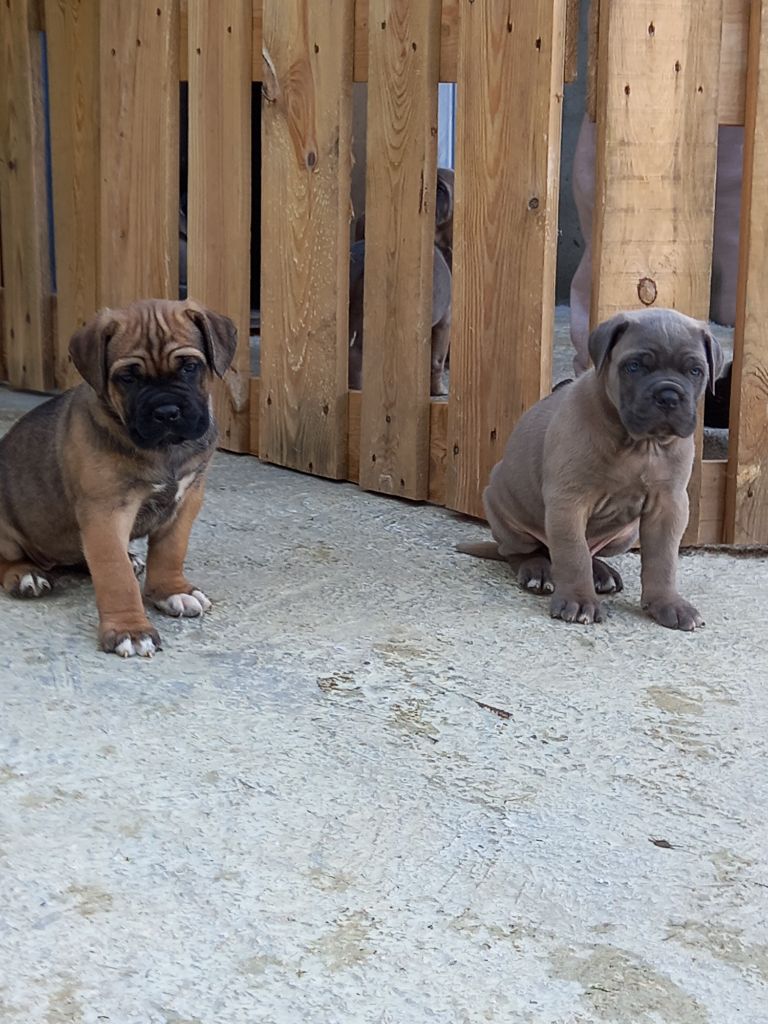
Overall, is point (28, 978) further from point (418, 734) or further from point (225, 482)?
point (225, 482)

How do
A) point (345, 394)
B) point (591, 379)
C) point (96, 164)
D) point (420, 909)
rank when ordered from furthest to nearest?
point (96, 164) → point (345, 394) → point (591, 379) → point (420, 909)

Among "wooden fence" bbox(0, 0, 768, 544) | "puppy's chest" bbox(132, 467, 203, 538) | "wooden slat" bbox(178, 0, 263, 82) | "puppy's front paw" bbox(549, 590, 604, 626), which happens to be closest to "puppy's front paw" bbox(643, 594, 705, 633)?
"puppy's front paw" bbox(549, 590, 604, 626)

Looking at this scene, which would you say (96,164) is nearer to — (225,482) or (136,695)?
(225,482)

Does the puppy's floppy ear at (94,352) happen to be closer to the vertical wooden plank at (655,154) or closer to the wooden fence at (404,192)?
the wooden fence at (404,192)

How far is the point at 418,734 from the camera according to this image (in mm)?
3449

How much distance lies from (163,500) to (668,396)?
168cm

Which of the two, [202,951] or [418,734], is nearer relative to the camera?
[202,951]

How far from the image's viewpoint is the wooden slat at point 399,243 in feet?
18.6

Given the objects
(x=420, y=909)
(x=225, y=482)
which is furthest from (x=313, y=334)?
(x=420, y=909)

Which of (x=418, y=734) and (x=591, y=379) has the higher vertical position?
(x=591, y=379)

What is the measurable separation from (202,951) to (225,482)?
4077 mm

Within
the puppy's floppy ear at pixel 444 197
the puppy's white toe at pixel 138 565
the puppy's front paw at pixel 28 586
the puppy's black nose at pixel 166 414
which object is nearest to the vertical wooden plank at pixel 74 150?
the puppy's floppy ear at pixel 444 197

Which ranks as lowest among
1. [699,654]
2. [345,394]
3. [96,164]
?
[699,654]

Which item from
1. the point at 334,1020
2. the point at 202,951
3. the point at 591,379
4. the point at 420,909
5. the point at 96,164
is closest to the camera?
the point at 334,1020
